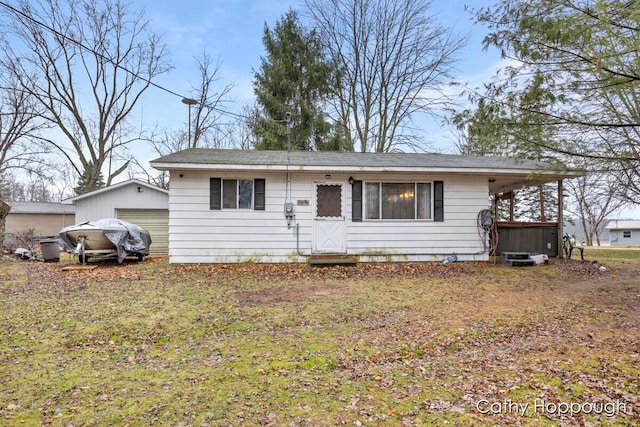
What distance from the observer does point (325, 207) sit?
912cm

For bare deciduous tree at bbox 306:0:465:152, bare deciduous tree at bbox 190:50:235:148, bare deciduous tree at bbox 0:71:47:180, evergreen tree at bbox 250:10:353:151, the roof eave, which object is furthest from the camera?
bare deciduous tree at bbox 190:50:235:148

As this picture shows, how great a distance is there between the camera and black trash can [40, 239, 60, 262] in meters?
10.6

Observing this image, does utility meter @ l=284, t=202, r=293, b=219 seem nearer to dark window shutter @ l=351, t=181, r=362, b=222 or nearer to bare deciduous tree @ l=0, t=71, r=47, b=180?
dark window shutter @ l=351, t=181, r=362, b=222

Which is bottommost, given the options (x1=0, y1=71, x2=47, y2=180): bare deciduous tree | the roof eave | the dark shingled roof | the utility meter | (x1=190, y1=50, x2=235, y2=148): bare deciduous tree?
the utility meter

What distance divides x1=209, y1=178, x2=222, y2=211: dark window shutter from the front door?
8.37 ft

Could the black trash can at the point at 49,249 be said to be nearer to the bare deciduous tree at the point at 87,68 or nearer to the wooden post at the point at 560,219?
the bare deciduous tree at the point at 87,68

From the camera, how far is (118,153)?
66.6 ft

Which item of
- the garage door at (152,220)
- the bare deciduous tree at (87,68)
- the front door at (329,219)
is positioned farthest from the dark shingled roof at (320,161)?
the bare deciduous tree at (87,68)

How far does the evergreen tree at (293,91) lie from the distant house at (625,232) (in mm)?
36382

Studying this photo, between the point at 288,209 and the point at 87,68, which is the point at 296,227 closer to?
the point at 288,209

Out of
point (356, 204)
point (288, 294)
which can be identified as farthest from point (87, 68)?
point (288, 294)

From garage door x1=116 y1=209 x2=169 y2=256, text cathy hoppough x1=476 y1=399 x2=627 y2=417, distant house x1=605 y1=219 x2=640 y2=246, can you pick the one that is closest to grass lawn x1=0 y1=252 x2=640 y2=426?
text cathy hoppough x1=476 y1=399 x2=627 y2=417

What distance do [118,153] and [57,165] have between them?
3101mm

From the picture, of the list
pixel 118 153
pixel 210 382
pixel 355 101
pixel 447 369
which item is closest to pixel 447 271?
pixel 447 369
